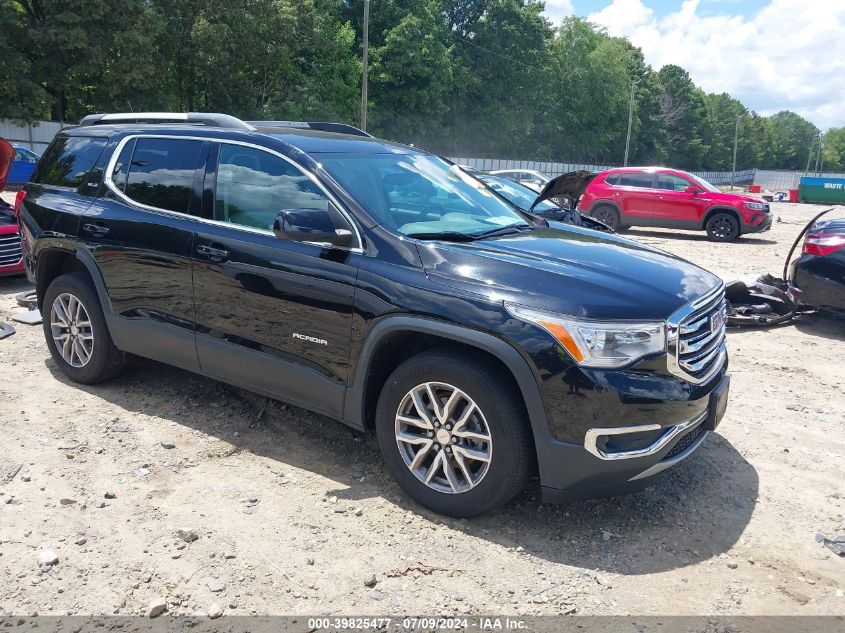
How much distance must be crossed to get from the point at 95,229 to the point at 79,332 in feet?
2.62

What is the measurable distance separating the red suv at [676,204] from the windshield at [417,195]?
1370 centimetres

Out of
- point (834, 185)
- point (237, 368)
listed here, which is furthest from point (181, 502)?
point (834, 185)

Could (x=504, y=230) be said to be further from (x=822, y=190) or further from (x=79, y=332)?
(x=822, y=190)

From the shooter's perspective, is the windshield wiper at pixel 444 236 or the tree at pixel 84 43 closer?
the windshield wiper at pixel 444 236

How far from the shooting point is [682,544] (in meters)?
3.40

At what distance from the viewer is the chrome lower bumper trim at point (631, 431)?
3112 mm

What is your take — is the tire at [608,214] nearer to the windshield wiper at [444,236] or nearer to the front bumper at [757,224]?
the front bumper at [757,224]

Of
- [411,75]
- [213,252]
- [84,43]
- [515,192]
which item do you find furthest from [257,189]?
[411,75]

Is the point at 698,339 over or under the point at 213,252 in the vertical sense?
under

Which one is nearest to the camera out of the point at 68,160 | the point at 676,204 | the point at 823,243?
the point at 68,160

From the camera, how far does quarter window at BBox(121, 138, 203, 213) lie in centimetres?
443

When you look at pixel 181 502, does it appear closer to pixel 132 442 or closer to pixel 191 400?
pixel 132 442

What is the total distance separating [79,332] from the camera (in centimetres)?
512

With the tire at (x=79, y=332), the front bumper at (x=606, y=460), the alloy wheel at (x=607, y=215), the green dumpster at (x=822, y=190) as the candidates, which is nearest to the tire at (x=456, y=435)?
the front bumper at (x=606, y=460)
